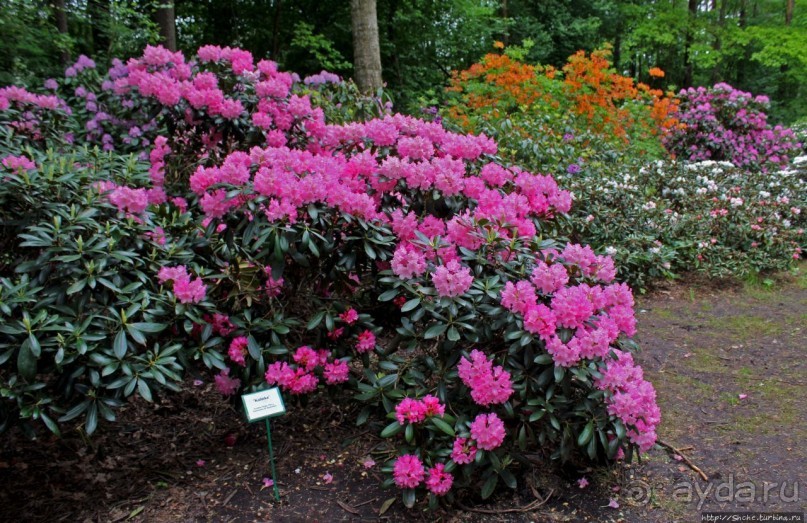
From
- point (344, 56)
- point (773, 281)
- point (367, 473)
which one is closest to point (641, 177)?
point (773, 281)

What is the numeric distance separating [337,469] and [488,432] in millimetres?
716

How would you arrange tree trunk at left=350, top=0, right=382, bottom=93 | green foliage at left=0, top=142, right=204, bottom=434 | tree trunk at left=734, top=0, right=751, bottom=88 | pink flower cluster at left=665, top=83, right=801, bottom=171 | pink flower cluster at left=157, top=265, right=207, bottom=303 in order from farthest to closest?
1. tree trunk at left=734, top=0, right=751, bottom=88
2. pink flower cluster at left=665, top=83, right=801, bottom=171
3. tree trunk at left=350, top=0, right=382, bottom=93
4. pink flower cluster at left=157, top=265, right=207, bottom=303
5. green foliage at left=0, top=142, right=204, bottom=434

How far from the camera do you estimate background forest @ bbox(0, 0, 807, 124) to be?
17.7 ft

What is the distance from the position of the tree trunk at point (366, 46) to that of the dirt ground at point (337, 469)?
12.7 ft

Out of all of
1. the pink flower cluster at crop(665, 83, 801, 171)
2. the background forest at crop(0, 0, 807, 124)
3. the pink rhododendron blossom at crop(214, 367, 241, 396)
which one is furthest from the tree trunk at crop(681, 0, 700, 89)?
the pink rhododendron blossom at crop(214, 367, 241, 396)

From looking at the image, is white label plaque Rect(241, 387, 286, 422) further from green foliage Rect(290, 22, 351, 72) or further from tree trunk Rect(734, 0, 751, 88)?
tree trunk Rect(734, 0, 751, 88)

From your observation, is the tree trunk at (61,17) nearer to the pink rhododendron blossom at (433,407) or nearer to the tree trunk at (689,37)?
the pink rhododendron blossom at (433,407)

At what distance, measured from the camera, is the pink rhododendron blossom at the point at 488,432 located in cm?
174

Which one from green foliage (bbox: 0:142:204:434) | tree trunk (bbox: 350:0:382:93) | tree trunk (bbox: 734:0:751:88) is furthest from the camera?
tree trunk (bbox: 734:0:751:88)

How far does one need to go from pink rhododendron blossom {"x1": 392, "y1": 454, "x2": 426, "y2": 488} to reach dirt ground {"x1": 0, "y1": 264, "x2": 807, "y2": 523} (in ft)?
0.55

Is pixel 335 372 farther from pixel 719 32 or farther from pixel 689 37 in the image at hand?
pixel 689 37

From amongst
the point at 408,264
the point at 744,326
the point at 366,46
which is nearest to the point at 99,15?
the point at 366,46

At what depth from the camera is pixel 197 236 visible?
2.26 m

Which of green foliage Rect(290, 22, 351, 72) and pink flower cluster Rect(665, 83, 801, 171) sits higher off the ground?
green foliage Rect(290, 22, 351, 72)
